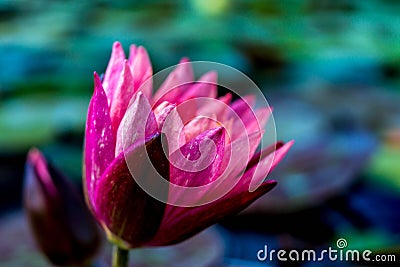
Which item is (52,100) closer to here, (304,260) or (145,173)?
(304,260)

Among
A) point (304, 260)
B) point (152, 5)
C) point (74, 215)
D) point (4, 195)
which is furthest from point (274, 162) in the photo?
point (152, 5)

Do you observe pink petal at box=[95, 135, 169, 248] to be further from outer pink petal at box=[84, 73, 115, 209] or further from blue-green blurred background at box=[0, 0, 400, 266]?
blue-green blurred background at box=[0, 0, 400, 266]

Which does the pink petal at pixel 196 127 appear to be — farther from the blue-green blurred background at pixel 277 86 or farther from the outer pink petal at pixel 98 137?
the blue-green blurred background at pixel 277 86

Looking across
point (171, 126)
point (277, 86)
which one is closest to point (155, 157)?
point (171, 126)

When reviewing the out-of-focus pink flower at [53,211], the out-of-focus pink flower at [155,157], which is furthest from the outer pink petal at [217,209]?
the out-of-focus pink flower at [53,211]

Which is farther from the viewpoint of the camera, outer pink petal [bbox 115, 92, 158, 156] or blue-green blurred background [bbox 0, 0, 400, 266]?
blue-green blurred background [bbox 0, 0, 400, 266]

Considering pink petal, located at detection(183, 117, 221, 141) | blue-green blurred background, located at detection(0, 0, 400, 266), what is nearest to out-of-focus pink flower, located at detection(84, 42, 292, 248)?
pink petal, located at detection(183, 117, 221, 141)

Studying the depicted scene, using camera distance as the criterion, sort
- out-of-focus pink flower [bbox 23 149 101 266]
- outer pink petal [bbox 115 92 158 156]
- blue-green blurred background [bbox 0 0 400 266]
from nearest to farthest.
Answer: outer pink petal [bbox 115 92 158 156] < out-of-focus pink flower [bbox 23 149 101 266] < blue-green blurred background [bbox 0 0 400 266]
